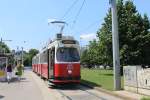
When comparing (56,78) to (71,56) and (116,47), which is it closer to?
(71,56)

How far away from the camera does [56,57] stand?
2930 cm

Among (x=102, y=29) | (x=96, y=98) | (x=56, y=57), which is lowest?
(x=96, y=98)

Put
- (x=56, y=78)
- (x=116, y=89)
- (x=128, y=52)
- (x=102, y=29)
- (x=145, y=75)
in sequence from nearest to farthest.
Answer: (x=145, y=75) → (x=116, y=89) → (x=56, y=78) → (x=128, y=52) → (x=102, y=29)

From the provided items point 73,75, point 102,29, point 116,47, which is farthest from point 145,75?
point 102,29

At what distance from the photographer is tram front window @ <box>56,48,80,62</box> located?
2930 centimetres

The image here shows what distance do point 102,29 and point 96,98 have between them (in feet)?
97.1

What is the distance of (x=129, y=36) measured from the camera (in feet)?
155

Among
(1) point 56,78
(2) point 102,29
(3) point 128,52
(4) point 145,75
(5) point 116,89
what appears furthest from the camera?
(2) point 102,29

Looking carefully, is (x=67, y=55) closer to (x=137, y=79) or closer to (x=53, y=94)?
(x=53, y=94)

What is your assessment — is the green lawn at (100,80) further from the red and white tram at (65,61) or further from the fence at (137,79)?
the fence at (137,79)

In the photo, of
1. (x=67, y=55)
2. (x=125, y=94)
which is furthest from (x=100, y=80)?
(x=125, y=94)

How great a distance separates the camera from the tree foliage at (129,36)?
47.2 m

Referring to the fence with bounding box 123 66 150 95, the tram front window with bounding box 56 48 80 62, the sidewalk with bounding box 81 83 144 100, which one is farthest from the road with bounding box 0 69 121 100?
the tram front window with bounding box 56 48 80 62

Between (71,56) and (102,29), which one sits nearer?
(71,56)
